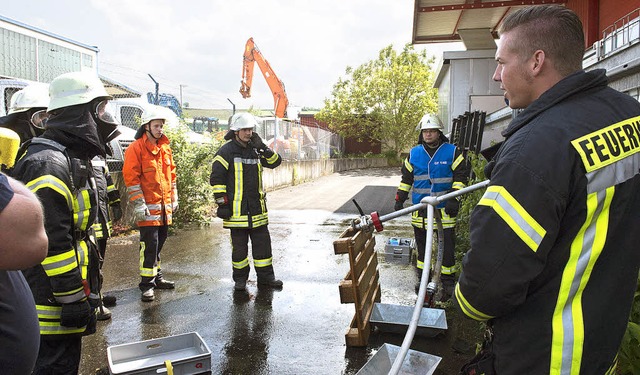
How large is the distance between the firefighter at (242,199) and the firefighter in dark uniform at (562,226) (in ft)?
13.7

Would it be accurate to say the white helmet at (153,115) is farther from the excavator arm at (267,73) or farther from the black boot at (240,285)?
the excavator arm at (267,73)

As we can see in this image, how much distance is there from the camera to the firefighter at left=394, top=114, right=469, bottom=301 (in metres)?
5.27

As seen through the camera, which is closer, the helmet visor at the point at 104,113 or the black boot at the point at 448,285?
the helmet visor at the point at 104,113

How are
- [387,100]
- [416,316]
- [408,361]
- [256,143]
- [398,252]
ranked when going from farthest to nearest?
1. [387,100]
2. [398,252]
3. [256,143]
4. [408,361]
5. [416,316]

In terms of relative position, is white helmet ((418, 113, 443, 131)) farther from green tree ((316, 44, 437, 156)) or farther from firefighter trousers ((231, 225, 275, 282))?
green tree ((316, 44, 437, 156))

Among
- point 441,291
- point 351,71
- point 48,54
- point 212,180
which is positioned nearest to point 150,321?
point 212,180

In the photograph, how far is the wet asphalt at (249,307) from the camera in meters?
3.93

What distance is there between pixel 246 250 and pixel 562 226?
449cm

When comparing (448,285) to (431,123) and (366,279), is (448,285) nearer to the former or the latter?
(366,279)

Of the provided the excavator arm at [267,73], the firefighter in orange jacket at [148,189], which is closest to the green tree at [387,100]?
the excavator arm at [267,73]

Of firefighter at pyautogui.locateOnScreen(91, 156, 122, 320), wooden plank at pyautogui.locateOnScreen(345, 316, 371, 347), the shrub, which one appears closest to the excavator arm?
the shrub

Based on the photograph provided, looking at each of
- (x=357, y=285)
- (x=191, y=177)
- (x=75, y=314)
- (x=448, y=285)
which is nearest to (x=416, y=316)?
(x=75, y=314)

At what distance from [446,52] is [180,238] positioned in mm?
8437

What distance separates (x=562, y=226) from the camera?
1.48 meters
